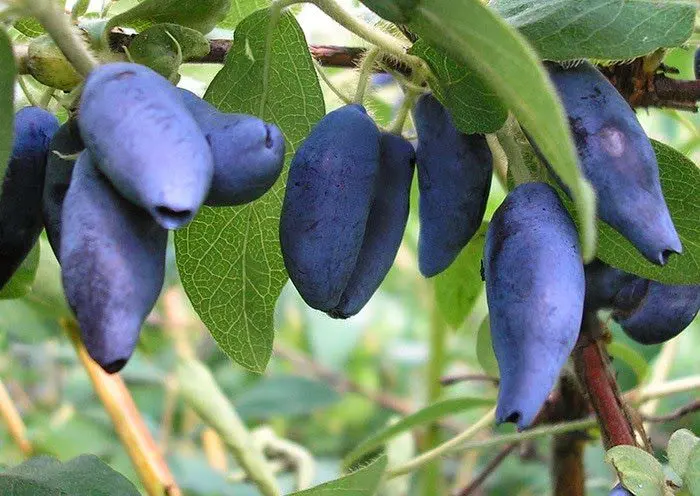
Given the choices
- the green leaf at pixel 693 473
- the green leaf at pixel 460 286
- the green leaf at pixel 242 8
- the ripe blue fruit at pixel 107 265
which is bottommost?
the green leaf at pixel 460 286

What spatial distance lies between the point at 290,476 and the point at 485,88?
1035mm

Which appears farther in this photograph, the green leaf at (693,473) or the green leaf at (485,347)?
the green leaf at (485,347)

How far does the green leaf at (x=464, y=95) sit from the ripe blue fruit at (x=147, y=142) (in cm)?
17

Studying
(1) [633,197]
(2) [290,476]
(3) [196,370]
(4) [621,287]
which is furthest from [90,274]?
(2) [290,476]

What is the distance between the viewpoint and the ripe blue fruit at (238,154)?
0.48 metres

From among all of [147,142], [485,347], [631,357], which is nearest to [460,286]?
[485,347]

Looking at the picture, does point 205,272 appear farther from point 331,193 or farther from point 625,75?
point 625,75

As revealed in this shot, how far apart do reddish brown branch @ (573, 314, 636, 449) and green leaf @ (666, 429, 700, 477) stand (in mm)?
28

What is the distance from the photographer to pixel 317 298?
0.59 meters

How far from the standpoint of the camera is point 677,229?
637 mm

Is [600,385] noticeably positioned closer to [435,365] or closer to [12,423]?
[435,365]

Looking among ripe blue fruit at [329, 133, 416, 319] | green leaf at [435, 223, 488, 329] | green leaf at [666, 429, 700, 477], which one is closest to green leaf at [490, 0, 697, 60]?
ripe blue fruit at [329, 133, 416, 319]

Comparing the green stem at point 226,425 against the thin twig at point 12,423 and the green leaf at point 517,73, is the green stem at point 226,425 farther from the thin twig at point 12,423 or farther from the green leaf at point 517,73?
the green leaf at point 517,73

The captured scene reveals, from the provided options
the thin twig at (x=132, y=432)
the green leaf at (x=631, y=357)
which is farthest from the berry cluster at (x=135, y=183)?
the green leaf at (x=631, y=357)
